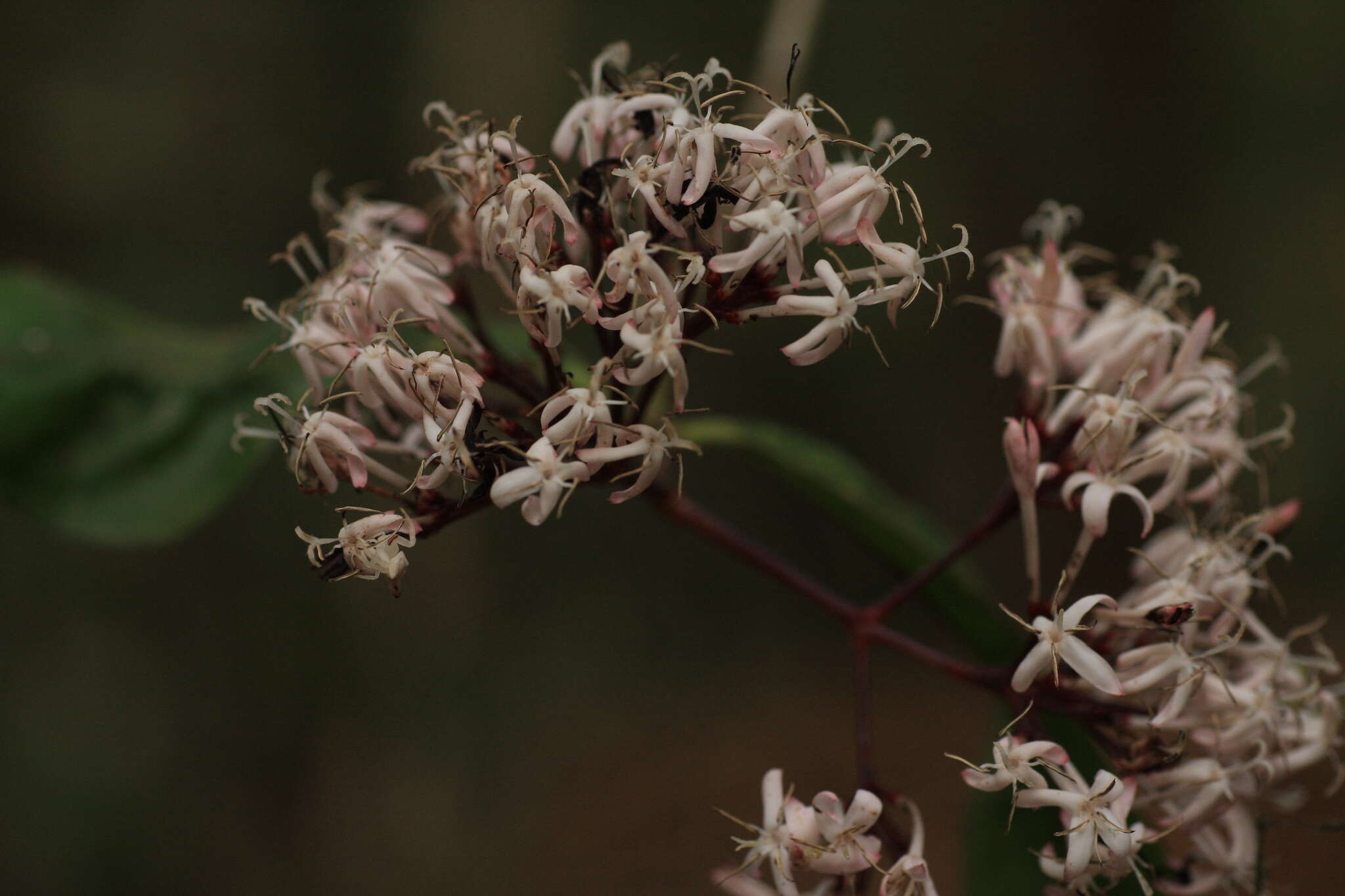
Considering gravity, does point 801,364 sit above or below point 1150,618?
above

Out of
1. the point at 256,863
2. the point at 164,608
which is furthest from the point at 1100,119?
the point at 256,863

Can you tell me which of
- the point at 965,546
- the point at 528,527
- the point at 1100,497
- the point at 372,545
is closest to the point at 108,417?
the point at 372,545

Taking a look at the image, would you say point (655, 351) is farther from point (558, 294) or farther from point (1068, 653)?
point (1068, 653)

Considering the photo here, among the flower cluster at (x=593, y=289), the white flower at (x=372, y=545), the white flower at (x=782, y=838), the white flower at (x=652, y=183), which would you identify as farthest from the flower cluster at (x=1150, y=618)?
the white flower at (x=372, y=545)

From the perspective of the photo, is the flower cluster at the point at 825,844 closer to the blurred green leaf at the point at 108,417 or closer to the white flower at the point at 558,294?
the white flower at the point at 558,294

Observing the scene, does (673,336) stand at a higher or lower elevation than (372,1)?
higher

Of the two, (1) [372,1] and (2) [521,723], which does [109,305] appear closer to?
(1) [372,1]

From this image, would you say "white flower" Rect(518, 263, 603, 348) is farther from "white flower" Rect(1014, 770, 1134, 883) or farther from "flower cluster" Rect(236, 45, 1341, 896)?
"white flower" Rect(1014, 770, 1134, 883)
